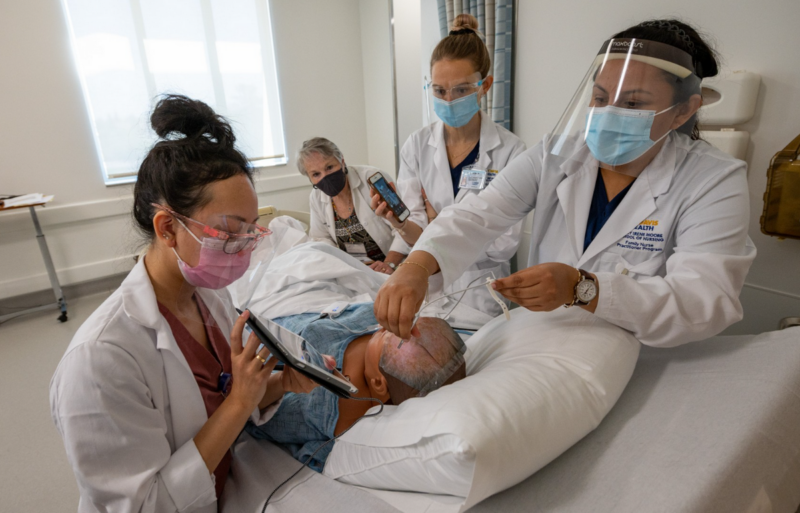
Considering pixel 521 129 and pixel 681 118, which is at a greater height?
pixel 681 118

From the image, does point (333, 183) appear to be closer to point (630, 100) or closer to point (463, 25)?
point (463, 25)

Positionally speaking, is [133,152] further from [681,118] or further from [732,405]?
[732,405]

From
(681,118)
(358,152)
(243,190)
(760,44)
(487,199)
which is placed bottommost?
(358,152)

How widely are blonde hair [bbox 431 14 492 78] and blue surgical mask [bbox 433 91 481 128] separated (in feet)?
0.40

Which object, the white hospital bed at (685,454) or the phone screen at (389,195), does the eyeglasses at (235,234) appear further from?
the phone screen at (389,195)

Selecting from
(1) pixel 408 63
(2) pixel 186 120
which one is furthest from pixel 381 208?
(1) pixel 408 63

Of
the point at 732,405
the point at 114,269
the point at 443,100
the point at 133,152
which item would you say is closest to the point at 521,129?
the point at 443,100

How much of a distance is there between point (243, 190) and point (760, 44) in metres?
2.19

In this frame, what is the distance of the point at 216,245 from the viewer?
955 mm

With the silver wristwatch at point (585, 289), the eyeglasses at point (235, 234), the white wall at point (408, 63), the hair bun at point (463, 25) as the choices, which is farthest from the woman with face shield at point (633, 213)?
the white wall at point (408, 63)

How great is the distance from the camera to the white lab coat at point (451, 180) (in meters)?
1.90

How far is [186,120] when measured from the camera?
1.06 meters

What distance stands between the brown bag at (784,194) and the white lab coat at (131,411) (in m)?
2.11

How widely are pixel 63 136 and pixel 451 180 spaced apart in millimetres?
3101
